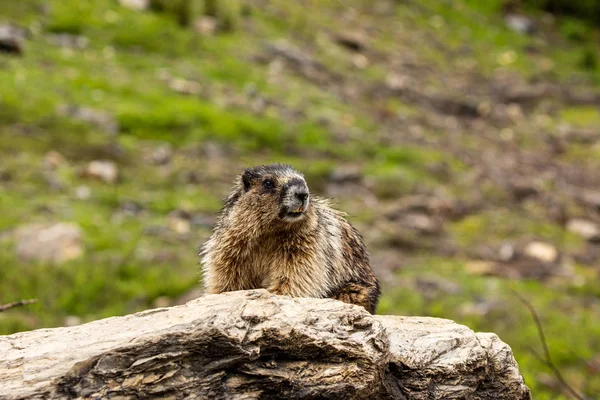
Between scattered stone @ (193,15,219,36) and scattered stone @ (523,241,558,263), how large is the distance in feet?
35.3

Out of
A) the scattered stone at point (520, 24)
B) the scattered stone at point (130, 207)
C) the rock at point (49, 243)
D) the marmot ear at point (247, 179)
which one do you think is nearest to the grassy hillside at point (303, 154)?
the scattered stone at point (130, 207)

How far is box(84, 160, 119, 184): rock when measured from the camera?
42.2 ft

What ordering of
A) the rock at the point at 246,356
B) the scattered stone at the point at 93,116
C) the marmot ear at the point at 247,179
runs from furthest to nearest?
the scattered stone at the point at 93,116 < the marmot ear at the point at 247,179 < the rock at the point at 246,356

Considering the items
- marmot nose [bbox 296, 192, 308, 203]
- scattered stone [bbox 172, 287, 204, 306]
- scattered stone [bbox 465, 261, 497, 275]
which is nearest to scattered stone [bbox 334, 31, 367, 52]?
scattered stone [bbox 465, 261, 497, 275]

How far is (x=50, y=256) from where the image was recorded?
33.5 feet

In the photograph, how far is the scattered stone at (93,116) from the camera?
14.4 metres

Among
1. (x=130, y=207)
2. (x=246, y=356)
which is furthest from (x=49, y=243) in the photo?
(x=246, y=356)

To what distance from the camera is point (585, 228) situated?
15406mm

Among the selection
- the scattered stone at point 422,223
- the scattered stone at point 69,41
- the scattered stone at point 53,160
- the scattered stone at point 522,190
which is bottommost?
the scattered stone at point 522,190

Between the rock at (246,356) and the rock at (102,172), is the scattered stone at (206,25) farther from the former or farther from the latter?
the rock at (246,356)

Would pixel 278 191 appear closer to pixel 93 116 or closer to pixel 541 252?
pixel 541 252

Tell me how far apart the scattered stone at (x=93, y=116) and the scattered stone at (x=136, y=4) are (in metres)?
6.37

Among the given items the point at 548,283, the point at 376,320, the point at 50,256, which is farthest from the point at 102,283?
the point at 548,283

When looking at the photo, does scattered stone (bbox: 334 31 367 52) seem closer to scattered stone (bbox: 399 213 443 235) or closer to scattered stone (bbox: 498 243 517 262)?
scattered stone (bbox: 399 213 443 235)
